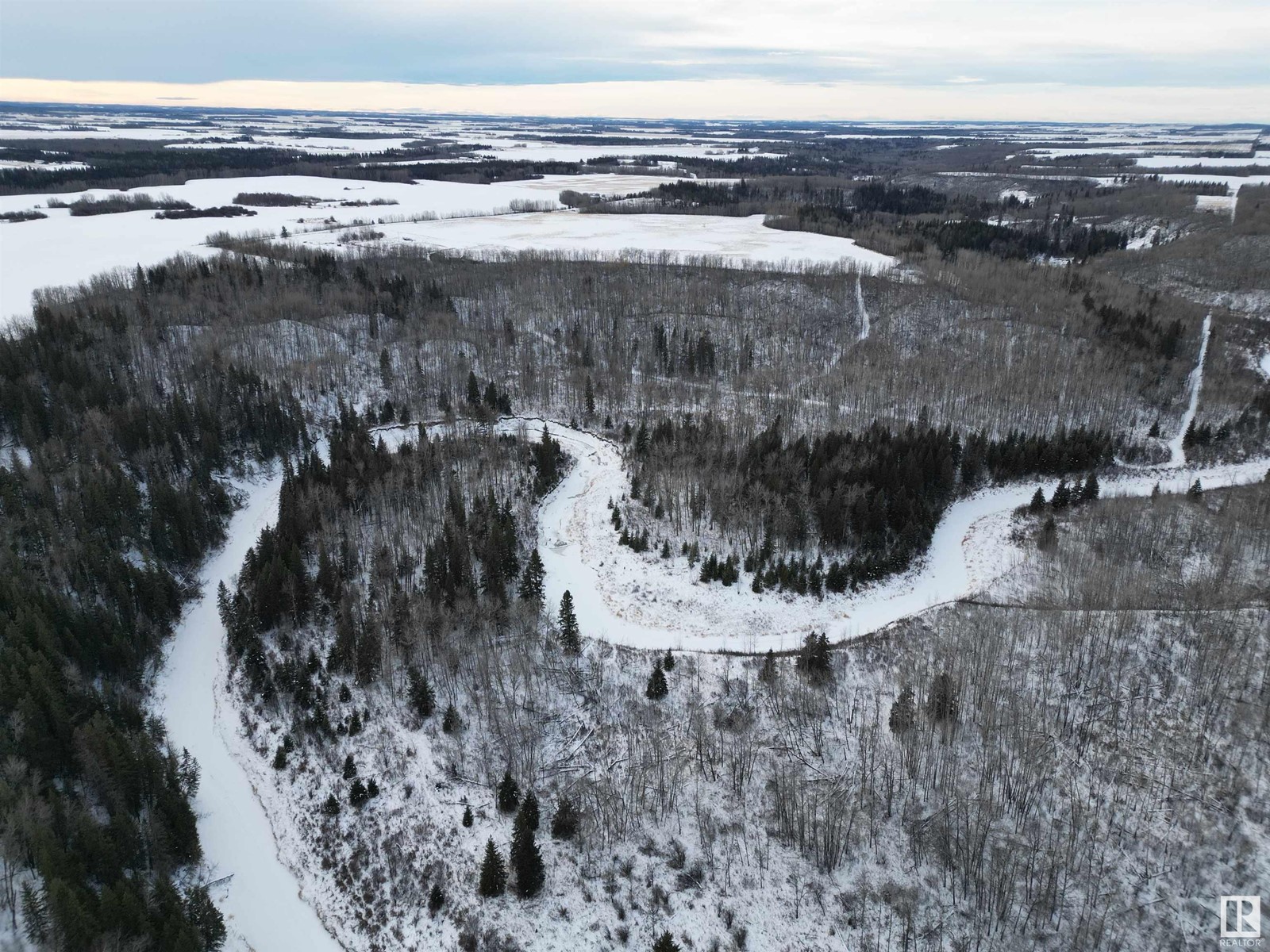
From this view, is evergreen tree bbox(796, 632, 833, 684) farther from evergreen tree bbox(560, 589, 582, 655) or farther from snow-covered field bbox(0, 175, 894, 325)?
snow-covered field bbox(0, 175, 894, 325)

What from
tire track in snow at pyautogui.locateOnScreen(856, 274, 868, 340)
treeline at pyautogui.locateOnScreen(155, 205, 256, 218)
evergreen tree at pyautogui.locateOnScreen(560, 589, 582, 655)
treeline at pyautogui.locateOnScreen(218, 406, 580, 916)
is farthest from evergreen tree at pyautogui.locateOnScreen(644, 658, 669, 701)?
treeline at pyautogui.locateOnScreen(155, 205, 256, 218)

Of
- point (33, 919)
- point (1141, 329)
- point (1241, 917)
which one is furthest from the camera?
point (1141, 329)

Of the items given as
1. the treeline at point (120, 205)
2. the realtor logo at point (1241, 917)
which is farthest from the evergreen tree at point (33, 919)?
the treeline at point (120, 205)

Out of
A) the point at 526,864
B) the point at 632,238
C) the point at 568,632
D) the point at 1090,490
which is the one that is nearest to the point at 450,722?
the point at 568,632

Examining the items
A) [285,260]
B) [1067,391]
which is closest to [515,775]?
[1067,391]

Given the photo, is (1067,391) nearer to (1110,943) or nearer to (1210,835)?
(1210,835)

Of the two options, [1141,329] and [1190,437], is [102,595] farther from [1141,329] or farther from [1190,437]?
[1141,329]
